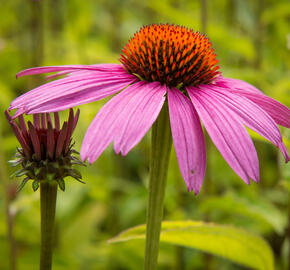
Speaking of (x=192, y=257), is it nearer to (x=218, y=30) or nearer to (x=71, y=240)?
(x=71, y=240)

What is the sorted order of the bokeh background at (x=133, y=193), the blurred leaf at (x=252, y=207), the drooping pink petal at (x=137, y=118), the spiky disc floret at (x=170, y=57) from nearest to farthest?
the drooping pink petal at (x=137, y=118) → the spiky disc floret at (x=170, y=57) → the blurred leaf at (x=252, y=207) → the bokeh background at (x=133, y=193)

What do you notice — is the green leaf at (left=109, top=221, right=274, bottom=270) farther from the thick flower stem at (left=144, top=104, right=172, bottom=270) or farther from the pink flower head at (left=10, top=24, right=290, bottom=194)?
the pink flower head at (left=10, top=24, right=290, bottom=194)

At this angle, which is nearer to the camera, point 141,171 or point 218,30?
point 218,30

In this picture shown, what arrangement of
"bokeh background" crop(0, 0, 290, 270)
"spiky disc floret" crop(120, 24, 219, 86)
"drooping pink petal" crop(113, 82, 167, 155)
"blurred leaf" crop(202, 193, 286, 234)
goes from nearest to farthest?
1. "drooping pink petal" crop(113, 82, 167, 155)
2. "spiky disc floret" crop(120, 24, 219, 86)
3. "blurred leaf" crop(202, 193, 286, 234)
4. "bokeh background" crop(0, 0, 290, 270)

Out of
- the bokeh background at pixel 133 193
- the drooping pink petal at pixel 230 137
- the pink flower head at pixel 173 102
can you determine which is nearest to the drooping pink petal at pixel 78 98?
the pink flower head at pixel 173 102

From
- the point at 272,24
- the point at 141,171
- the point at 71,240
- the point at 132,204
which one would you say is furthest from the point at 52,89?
the point at 272,24

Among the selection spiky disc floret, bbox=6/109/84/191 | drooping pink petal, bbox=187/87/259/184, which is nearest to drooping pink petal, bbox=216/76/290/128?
drooping pink petal, bbox=187/87/259/184

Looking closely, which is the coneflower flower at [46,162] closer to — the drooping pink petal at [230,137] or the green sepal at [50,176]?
the green sepal at [50,176]
